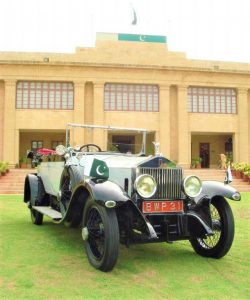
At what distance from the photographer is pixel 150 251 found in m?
5.24

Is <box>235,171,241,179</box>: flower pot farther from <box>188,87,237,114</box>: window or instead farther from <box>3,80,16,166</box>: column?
<box>3,80,16,166</box>: column

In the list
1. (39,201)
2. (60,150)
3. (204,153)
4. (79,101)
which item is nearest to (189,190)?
(60,150)

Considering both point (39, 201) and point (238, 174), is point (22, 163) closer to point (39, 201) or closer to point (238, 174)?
point (238, 174)

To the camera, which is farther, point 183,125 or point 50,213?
point 183,125

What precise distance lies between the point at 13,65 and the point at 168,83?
11.0 metres

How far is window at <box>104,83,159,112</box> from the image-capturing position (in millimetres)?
25989

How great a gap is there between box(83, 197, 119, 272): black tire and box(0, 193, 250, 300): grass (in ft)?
0.44

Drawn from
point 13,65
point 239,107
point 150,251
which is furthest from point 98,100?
point 150,251

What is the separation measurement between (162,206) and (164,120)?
870 inches

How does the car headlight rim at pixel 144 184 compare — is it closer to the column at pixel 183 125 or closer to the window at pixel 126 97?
the window at pixel 126 97

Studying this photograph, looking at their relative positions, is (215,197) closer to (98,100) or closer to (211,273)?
(211,273)

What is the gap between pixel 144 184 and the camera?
4.54 m

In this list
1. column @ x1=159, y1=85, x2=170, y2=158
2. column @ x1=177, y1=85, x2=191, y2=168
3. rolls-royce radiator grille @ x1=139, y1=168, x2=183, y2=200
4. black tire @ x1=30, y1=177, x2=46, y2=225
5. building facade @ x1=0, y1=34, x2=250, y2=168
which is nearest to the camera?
rolls-royce radiator grille @ x1=139, y1=168, x2=183, y2=200

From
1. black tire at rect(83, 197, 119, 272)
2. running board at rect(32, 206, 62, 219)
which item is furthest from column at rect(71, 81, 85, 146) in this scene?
black tire at rect(83, 197, 119, 272)
